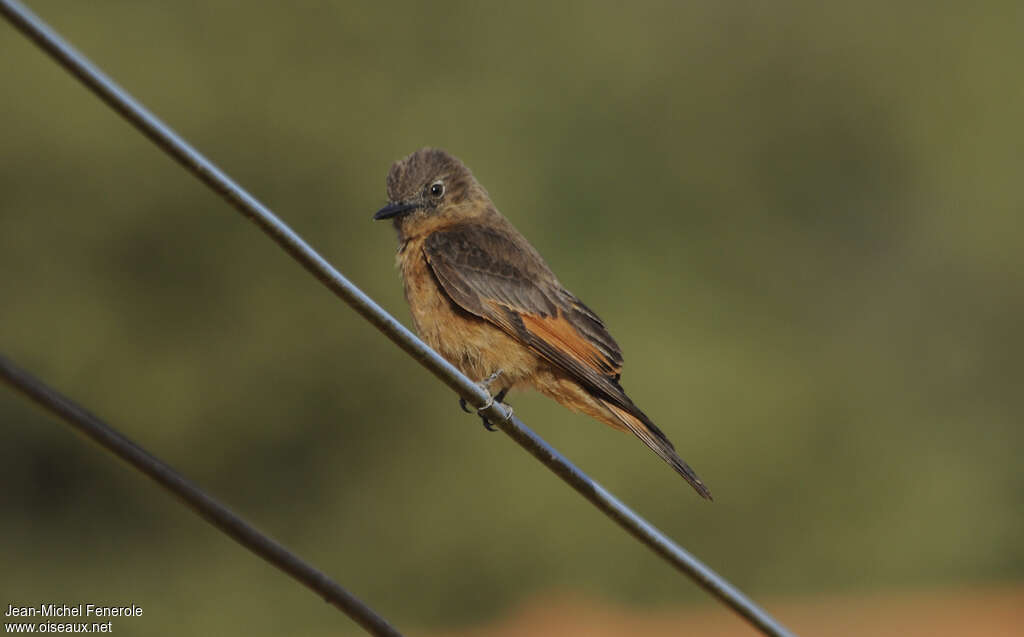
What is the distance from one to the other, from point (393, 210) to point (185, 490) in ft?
11.2

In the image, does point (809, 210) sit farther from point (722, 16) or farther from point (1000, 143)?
point (722, 16)

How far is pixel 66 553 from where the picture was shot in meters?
18.9

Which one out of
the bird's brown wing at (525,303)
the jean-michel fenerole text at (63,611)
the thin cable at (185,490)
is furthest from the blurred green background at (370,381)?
the thin cable at (185,490)

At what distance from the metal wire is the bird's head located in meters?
2.28

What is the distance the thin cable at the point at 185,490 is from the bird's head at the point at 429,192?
326 centimetres

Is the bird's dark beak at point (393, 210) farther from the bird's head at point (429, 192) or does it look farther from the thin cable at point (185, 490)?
the thin cable at point (185, 490)

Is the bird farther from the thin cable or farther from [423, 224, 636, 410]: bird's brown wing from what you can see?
the thin cable

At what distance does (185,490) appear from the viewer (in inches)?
97.0

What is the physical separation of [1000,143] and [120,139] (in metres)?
19.6

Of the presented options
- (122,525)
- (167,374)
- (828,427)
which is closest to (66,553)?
(122,525)

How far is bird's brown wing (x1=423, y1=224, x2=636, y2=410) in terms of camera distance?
5.06m

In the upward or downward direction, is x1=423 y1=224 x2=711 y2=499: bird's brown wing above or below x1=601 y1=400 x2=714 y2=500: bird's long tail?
above

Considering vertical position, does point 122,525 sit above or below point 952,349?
below

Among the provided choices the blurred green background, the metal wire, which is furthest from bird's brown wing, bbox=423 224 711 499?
the blurred green background
